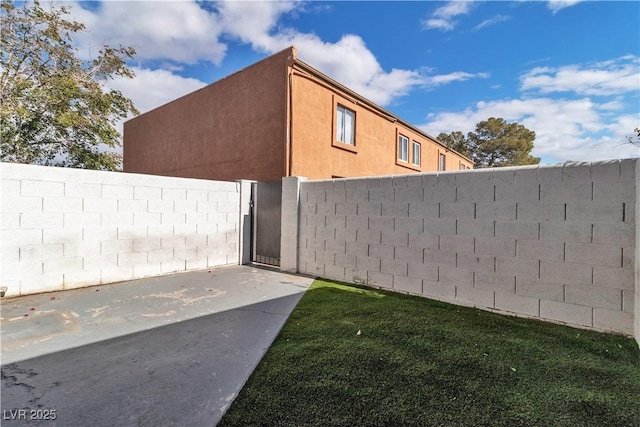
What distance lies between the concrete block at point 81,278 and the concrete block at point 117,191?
4.94 ft

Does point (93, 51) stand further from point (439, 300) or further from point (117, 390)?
point (439, 300)

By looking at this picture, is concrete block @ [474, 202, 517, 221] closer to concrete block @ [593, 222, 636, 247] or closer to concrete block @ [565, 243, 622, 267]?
concrete block @ [565, 243, 622, 267]

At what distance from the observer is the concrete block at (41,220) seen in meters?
4.74

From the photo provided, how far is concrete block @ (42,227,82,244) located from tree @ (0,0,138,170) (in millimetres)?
7452

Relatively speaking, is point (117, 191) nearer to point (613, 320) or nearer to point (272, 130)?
point (272, 130)

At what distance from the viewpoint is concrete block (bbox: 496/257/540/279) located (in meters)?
4.02

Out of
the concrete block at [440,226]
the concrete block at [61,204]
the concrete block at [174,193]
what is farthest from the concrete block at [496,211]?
the concrete block at [61,204]

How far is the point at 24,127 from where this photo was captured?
33.9 feet

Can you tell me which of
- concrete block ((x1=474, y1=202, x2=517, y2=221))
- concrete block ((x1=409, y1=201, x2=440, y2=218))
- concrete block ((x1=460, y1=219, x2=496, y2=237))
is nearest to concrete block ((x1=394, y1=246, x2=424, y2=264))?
concrete block ((x1=409, y1=201, x2=440, y2=218))

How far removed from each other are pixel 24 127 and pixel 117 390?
42.9 ft

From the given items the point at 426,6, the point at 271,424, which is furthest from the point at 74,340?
the point at 426,6

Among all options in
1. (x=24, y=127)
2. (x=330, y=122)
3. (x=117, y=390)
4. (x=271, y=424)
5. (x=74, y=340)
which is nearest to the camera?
(x=271, y=424)

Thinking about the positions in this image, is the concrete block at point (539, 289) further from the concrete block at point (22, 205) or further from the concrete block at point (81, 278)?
the concrete block at point (22, 205)

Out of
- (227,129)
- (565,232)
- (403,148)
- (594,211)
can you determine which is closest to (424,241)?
(565,232)
